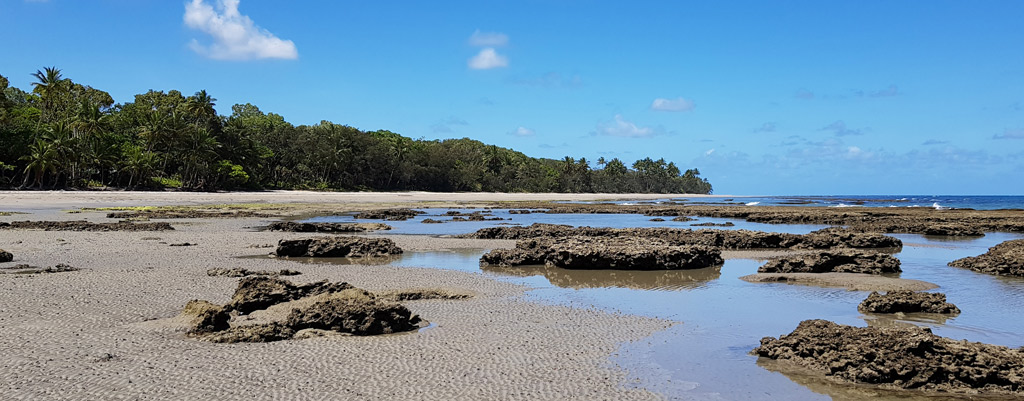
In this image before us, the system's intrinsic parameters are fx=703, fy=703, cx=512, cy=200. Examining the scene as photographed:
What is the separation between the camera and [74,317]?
7.34 meters

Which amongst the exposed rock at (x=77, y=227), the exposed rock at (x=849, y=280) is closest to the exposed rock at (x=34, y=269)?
the exposed rock at (x=77, y=227)

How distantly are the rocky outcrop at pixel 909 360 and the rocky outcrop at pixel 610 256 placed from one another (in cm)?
656

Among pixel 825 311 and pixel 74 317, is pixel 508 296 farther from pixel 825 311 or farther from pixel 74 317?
pixel 74 317

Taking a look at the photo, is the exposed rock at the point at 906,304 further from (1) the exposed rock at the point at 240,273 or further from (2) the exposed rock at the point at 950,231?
(2) the exposed rock at the point at 950,231

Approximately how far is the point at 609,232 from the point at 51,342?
610 inches

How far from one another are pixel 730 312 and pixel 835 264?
5.02m

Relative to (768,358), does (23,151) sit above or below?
above

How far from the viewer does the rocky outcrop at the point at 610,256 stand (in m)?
12.6

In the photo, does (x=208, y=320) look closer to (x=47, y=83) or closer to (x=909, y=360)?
(x=909, y=360)

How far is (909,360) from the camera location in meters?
5.41

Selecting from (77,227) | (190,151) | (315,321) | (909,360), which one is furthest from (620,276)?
(190,151)

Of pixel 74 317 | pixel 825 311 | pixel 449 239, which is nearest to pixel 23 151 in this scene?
pixel 449 239

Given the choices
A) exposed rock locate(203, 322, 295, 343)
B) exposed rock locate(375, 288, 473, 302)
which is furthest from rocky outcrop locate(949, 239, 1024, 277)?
exposed rock locate(203, 322, 295, 343)

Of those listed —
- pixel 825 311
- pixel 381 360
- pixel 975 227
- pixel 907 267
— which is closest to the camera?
pixel 381 360
